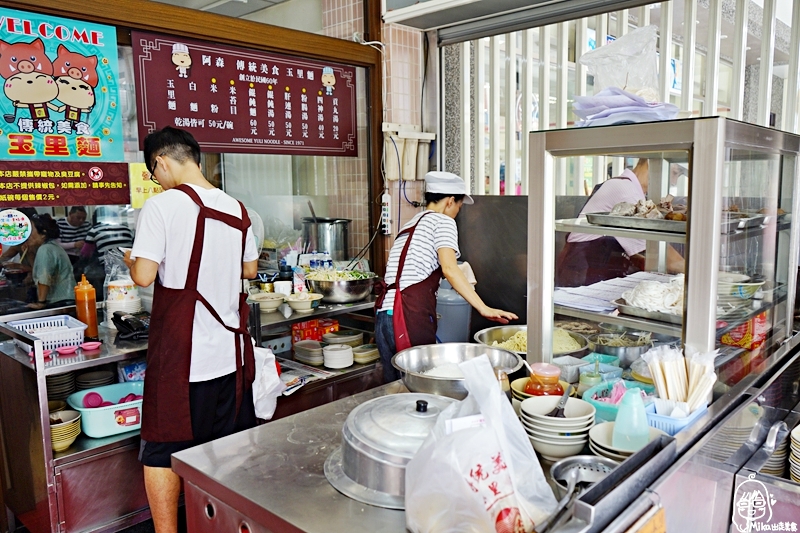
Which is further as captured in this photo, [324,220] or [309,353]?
[324,220]

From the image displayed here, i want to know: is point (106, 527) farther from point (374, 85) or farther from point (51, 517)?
point (374, 85)

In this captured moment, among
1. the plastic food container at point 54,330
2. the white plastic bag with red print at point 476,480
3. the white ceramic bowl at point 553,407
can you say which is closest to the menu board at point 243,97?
the plastic food container at point 54,330

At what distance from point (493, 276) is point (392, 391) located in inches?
89.5

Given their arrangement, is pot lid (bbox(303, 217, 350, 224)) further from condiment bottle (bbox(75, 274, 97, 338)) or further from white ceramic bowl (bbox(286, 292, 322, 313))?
condiment bottle (bbox(75, 274, 97, 338))

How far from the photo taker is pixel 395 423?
1.57 m

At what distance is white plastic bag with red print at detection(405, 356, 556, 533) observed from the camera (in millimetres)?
1254

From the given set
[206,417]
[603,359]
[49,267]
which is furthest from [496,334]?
[49,267]

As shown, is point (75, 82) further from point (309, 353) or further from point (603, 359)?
point (603, 359)

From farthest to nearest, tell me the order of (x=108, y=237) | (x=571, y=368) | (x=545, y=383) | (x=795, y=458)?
(x=108, y=237), (x=795, y=458), (x=571, y=368), (x=545, y=383)

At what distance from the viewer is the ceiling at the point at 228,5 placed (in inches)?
137

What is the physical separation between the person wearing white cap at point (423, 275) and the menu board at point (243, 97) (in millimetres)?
1071

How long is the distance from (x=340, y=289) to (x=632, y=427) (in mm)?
2466

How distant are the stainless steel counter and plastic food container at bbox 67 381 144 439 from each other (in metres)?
1.27

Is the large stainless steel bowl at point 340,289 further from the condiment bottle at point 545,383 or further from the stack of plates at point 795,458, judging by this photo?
the stack of plates at point 795,458
